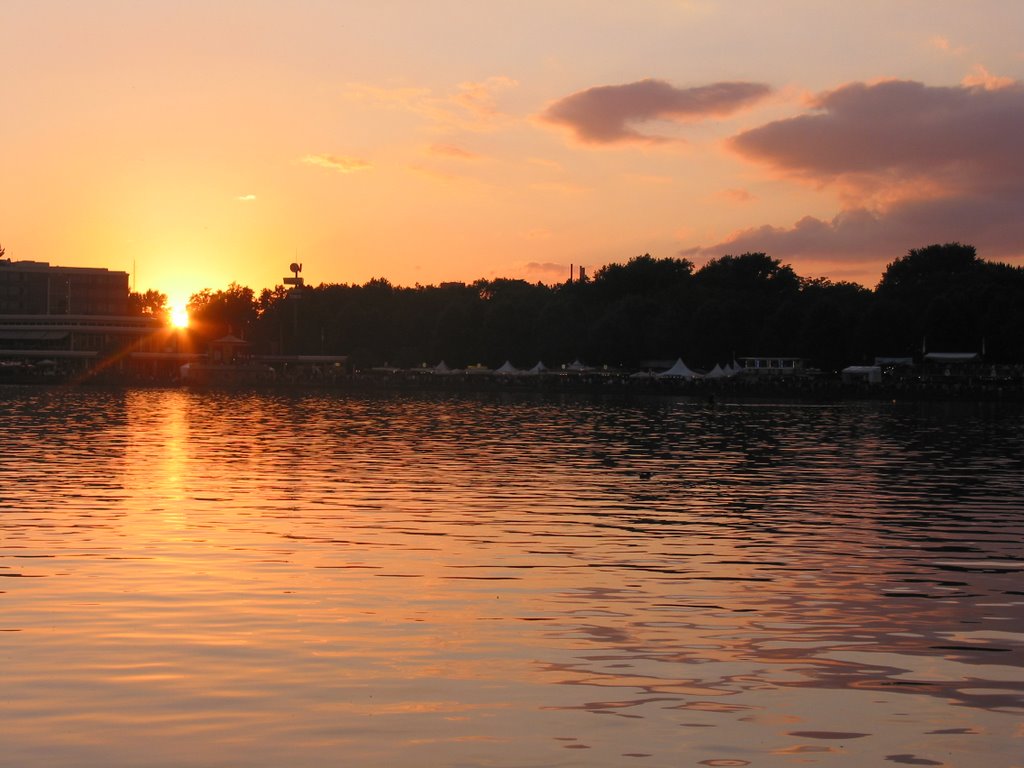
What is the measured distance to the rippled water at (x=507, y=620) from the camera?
42.5 feet

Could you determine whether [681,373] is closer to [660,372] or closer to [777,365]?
[660,372]

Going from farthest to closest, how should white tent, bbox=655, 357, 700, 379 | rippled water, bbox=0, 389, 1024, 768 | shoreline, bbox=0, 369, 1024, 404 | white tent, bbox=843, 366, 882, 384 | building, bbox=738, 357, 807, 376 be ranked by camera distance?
building, bbox=738, 357, 807, 376 < white tent, bbox=655, 357, 700, 379 < white tent, bbox=843, 366, 882, 384 < shoreline, bbox=0, 369, 1024, 404 < rippled water, bbox=0, 389, 1024, 768

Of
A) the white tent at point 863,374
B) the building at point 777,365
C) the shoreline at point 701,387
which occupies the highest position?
the building at point 777,365

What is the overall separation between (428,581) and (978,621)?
8.58 metres

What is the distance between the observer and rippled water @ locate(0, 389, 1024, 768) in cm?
1295

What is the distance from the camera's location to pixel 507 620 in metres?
19.0

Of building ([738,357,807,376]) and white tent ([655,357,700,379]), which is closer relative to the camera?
white tent ([655,357,700,379])

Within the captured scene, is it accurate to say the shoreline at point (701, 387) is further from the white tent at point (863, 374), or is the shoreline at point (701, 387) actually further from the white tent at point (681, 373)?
the white tent at point (863, 374)

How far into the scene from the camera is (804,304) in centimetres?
19612

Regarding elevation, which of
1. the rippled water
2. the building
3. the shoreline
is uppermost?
the building

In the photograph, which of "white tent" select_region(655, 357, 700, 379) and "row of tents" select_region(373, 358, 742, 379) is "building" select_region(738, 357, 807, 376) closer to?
"row of tents" select_region(373, 358, 742, 379)

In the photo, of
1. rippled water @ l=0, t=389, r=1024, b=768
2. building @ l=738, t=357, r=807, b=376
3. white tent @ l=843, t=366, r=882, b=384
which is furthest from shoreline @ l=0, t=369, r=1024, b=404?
rippled water @ l=0, t=389, r=1024, b=768

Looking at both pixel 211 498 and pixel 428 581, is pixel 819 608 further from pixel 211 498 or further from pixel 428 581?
pixel 211 498

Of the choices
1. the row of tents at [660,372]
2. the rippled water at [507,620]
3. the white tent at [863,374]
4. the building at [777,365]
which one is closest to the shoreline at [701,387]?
the row of tents at [660,372]
